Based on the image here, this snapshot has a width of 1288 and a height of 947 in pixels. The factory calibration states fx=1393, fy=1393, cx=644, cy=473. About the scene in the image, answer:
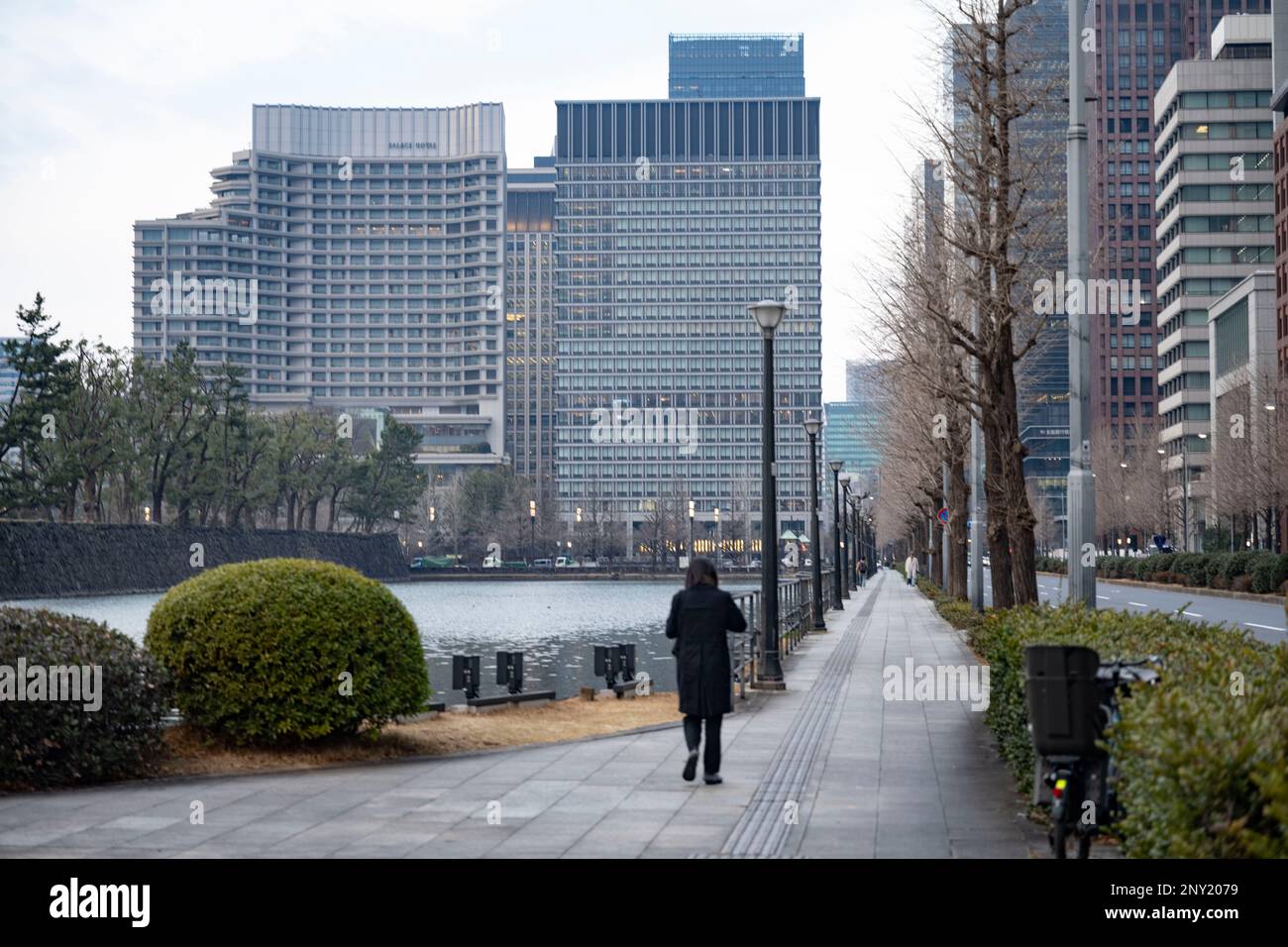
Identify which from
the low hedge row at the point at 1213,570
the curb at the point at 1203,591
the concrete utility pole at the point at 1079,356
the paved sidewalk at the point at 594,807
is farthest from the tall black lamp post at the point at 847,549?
the paved sidewalk at the point at 594,807

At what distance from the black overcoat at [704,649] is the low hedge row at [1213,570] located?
39.0 meters

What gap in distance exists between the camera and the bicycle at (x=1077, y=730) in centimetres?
743

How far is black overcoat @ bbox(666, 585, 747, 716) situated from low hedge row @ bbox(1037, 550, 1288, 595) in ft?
128

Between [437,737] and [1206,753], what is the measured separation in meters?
10.2

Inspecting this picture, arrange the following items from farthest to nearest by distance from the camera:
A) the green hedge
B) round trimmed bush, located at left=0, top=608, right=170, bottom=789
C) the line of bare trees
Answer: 1. the line of bare trees
2. round trimmed bush, located at left=0, top=608, right=170, bottom=789
3. the green hedge

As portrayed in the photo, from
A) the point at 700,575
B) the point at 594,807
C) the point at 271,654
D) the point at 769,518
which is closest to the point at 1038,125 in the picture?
the point at 769,518

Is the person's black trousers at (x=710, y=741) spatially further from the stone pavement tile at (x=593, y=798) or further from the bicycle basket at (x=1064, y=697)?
the bicycle basket at (x=1064, y=697)

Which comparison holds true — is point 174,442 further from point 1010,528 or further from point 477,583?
point 1010,528

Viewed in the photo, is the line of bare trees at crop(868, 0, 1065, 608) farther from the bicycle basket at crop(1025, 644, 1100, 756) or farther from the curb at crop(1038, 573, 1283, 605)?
the curb at crop(1038, 573, 1283, 605)

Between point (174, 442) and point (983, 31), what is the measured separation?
61.8m

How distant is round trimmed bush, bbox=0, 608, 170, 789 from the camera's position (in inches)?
421

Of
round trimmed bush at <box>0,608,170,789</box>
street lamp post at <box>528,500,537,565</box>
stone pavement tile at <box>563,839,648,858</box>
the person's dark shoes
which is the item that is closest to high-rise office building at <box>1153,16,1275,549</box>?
street lamp post at <box>528,500,537,565</box>

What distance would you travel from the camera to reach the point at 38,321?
201 feet
